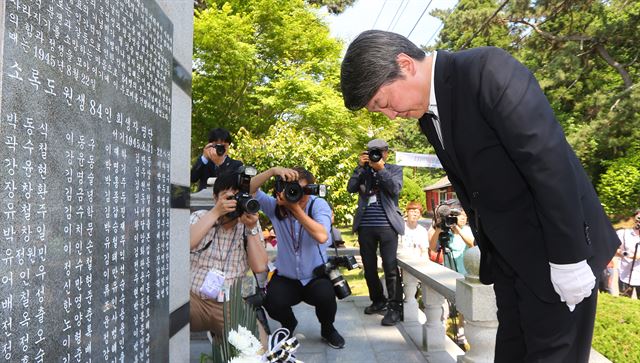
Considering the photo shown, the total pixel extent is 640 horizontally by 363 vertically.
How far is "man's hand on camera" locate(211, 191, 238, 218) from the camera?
2.88 meters

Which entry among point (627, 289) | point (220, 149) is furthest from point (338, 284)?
point (627, 289)

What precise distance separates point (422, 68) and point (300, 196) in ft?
6.94

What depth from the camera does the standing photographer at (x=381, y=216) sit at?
4801 mm

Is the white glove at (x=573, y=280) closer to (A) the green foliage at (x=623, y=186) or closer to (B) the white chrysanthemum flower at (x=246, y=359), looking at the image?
(B) the white chrysanthemum flower at (x=246, y=359)

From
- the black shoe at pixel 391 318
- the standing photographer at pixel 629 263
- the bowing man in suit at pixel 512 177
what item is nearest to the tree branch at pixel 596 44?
the standing photographer at pixel 629 263

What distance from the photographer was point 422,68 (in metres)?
1.67

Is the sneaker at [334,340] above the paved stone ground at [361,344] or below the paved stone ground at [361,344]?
above

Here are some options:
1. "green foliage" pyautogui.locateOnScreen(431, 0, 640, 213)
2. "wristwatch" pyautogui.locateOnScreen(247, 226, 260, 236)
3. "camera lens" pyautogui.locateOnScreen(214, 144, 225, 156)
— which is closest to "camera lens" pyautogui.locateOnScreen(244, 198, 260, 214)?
"wristwatch" pyautogui.locateOnScreen(247, 226, 260, 236)

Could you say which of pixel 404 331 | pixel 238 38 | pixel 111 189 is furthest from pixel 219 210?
pixel 238 38

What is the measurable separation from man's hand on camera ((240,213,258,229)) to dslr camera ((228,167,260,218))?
68 mm

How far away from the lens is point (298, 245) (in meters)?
4.06

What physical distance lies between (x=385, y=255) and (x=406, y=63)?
3470 millimetres

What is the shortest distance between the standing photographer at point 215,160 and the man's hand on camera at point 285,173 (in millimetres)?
764

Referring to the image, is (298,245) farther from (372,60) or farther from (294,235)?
(372,60)
